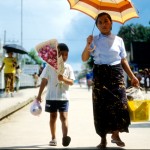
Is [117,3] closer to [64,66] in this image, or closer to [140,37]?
[64,66]

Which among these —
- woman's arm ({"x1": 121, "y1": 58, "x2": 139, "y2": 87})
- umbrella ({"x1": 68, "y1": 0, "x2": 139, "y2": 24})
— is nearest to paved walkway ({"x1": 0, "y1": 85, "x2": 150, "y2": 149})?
woman's arm ({"x1": 121, "y1": 58, "x2": 139, "y2": 87})

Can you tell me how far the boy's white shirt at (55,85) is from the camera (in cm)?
611

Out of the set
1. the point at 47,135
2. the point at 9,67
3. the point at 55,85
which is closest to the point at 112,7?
the point at 55,85

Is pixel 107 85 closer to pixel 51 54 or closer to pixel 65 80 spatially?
pixel 65 80

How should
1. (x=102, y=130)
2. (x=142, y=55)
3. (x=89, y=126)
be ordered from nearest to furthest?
(x=102, y=130), (x=89, y=126), (x=142, y=55)

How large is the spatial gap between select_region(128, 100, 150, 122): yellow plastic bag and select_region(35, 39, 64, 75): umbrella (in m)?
1.09

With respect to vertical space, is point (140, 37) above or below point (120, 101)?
above

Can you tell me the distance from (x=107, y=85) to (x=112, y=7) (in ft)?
4.35

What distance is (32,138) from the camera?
7039mm

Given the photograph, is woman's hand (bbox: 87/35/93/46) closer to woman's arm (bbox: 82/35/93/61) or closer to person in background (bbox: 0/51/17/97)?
woman's arm (bbox: 82/35/93/61)

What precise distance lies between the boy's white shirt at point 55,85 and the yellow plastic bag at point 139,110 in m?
0.93

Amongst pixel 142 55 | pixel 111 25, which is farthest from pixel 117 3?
pixel 142 55

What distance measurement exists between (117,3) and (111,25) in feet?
1.83

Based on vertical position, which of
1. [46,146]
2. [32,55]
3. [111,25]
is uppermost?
[32,55]
